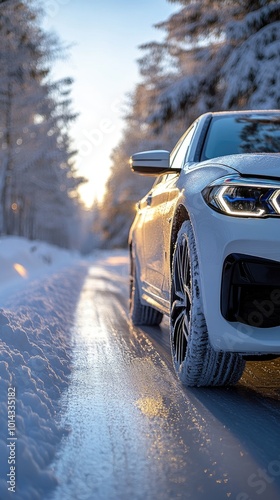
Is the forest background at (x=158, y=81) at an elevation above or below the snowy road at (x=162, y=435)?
above

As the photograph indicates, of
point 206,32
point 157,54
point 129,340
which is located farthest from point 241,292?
point 157,54

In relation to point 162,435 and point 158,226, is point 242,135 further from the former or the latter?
point 162,435

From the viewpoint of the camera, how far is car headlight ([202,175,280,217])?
2.78 metres

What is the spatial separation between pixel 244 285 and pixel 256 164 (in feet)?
2.00

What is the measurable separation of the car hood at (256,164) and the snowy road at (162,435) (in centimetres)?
117

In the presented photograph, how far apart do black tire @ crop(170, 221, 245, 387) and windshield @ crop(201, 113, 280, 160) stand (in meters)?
0.84

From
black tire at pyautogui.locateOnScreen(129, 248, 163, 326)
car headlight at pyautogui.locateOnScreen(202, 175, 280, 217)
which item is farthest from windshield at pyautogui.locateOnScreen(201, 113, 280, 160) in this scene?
black tire at pyautogui.locateOnScreen(129, 248, 163, 326)

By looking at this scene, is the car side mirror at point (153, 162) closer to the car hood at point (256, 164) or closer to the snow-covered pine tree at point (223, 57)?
the car hood at point (256, 164)

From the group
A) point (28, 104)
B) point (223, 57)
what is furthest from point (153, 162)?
point (28, 104)

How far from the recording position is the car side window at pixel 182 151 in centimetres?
443

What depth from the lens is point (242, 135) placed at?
168 inches

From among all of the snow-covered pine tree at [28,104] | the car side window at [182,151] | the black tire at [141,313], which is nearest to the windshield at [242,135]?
the car side window at [182,151]

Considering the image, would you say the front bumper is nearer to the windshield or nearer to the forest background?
the windshield

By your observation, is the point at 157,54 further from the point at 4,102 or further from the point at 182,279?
the point at 182,279
